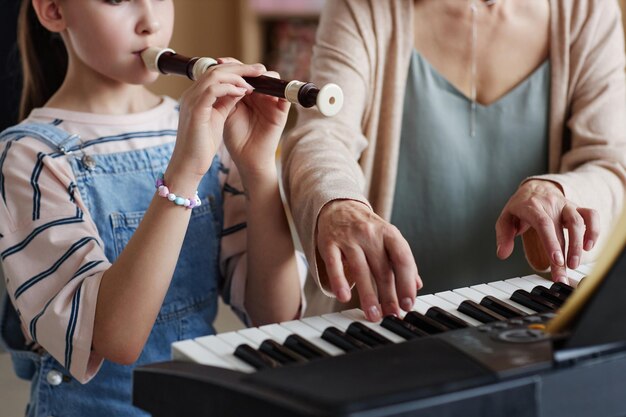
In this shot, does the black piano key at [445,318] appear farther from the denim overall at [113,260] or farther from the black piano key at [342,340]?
the denim overall at [113,260]

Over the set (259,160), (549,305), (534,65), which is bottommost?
(549,305)

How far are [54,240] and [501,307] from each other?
0.53 meters

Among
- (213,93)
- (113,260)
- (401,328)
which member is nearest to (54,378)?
(113,260)

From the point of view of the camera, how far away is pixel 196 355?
777mm

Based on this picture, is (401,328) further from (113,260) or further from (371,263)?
(113,260)

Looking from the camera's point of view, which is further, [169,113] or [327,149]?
[169,113]

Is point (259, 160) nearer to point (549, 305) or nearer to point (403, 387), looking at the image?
point (549, 305)

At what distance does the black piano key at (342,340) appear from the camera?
793 millimetres

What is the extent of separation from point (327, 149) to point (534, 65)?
1.34ft

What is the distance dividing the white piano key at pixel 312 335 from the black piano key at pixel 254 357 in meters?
0.06

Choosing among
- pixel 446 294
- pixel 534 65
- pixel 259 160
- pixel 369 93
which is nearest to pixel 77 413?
pixel 259 160

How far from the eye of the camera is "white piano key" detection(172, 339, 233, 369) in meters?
0.76

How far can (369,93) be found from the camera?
1.38 meters

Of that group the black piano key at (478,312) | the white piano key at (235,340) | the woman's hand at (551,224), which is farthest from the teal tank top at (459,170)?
the white piano key at (235,340)
